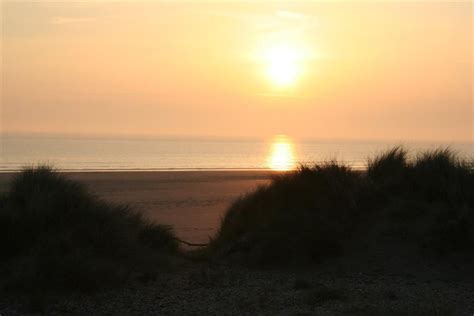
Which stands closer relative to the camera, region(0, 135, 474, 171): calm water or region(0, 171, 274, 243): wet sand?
region(0, 171, 274, 243): wet sand

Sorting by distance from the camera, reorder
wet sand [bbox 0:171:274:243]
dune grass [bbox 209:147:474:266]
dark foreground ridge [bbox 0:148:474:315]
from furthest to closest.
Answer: wet sand [bbox 0:171:274:243] → dune grass [bbox 209:147:474:266] → dark foreground ridge [bbox 0:148:474:315]

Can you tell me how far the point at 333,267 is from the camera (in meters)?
9.62

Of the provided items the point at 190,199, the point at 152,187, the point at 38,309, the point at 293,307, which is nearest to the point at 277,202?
the point at 293,307

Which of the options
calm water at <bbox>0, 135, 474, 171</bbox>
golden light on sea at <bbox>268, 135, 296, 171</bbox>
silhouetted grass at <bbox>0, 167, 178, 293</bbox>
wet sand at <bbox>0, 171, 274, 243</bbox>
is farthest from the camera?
golden light on sea at <bbox>268, 135, 296, 171</bbox>

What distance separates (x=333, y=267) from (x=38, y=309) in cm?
453

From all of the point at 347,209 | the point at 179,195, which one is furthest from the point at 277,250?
the point at 179,195

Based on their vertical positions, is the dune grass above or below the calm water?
below

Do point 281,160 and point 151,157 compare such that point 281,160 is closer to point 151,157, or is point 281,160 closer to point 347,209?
point 151,157

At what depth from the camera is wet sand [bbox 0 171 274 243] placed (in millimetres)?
17866

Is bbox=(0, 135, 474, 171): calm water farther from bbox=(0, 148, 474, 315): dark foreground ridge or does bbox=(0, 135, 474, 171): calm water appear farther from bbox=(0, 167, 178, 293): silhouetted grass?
bbox=(0, 167, 178, 293): silhouetted grass

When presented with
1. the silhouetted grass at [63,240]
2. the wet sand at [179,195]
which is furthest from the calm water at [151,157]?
the silhouetted grass at [63,240]

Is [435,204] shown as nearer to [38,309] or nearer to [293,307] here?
[293,307]

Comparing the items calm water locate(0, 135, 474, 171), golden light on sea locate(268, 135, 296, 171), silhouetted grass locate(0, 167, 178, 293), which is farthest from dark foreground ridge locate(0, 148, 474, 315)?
calm water locate(0, 135, 474, 171)

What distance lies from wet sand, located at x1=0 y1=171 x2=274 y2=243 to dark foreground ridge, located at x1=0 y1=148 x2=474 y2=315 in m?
4.35
